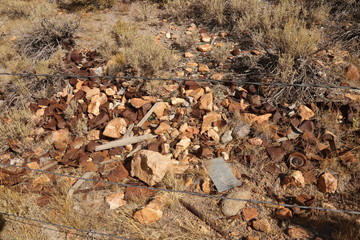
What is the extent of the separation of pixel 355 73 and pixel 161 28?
12.4 ft

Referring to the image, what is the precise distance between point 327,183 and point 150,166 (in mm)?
1940

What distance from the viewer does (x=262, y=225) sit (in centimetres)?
274

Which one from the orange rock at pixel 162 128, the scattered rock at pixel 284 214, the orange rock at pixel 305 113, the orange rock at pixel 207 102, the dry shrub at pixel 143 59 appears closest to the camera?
the scattered rock at pixel 284 214

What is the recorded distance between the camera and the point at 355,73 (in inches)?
163

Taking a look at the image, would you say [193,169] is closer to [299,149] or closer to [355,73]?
[299,149]

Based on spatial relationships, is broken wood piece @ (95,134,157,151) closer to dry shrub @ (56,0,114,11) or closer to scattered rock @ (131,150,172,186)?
scattered rock @ (131,150,172,186)

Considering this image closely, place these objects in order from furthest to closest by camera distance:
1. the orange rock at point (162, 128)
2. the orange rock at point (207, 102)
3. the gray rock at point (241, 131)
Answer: the orange rock at point (207, 102)
the orange rock at point (162, 128)
the gray rock at point (241, 131)

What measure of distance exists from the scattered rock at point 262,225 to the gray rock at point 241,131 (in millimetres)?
1126

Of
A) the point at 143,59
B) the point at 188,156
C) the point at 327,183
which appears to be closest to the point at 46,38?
the point at 143,59

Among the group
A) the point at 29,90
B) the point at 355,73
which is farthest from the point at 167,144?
the point at 355,73

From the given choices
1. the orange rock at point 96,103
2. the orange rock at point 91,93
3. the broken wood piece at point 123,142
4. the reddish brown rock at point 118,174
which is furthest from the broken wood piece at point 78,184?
the orange rock at point 91,93

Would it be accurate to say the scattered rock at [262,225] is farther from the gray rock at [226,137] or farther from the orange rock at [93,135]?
the orange rock at [93,135]

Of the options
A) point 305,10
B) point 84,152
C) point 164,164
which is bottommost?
point 84,152

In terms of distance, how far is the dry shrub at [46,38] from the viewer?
18.4ft
